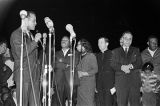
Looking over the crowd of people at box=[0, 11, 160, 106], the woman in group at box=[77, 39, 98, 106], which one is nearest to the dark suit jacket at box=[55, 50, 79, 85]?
the crowd of people at box=[0, 11, 160, 106]

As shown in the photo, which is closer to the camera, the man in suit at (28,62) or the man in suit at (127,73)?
the man in suit at (28,62)

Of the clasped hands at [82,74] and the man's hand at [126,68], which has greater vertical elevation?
the man's hand at [126,68]

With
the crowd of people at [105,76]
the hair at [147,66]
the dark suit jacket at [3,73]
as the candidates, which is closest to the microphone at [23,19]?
the crowd of people at [105,76]

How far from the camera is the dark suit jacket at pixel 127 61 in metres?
4.62

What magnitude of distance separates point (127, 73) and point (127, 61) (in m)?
0.19

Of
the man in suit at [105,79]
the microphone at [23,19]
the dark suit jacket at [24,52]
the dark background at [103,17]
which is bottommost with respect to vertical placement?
the man in suit at [105,79]

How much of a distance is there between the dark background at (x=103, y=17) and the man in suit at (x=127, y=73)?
165cm

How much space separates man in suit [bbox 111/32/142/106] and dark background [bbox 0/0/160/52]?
1.65 metres

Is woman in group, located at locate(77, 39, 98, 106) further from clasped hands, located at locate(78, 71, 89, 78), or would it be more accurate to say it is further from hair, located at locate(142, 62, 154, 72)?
hair, located at locate(142, 62, 154, 72)

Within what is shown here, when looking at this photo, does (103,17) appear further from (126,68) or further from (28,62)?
(28,62)

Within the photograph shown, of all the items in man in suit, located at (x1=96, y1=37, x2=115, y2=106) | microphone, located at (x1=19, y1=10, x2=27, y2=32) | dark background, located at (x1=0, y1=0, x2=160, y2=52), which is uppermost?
dark background, located at (x1=0, y1=0, x2=160, y2=52)

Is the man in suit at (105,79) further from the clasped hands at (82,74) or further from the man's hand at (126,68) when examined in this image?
the man's hand at (126,68)

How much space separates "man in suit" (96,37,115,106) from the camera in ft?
15.9

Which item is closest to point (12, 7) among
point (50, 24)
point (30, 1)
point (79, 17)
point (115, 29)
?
point (30, 1)
